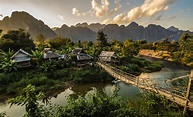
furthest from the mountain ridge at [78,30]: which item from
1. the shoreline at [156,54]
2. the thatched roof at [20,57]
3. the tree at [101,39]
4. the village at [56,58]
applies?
the thatched roof at [20,57]

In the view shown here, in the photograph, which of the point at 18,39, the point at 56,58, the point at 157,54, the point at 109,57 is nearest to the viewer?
the point at 56,58

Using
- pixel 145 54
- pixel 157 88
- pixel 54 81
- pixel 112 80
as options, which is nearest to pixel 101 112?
pixel 157 88

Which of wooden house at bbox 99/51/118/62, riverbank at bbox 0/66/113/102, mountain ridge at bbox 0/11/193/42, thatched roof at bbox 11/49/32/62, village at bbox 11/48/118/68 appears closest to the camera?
riverbank at bbox 0/66/113/102

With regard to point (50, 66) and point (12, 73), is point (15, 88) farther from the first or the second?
point (50, 66)

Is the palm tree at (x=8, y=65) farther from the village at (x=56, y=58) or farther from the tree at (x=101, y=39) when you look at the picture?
the tree at (x=101, y=39)

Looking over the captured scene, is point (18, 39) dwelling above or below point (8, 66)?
above

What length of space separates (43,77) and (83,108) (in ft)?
32.8

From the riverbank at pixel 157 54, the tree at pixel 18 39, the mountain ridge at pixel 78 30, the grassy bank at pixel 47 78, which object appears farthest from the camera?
the mountain ridge at pixel 78 30

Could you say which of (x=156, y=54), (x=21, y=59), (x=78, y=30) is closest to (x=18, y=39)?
(x=21, y=59)

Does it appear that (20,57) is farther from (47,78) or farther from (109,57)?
(109,57)

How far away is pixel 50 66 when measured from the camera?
54.6 ft

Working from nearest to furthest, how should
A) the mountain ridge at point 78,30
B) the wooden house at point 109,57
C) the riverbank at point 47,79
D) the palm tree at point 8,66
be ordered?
the riverbank at point 47,79, the palm tree at point 8,66, the wooden house at point 109,57, the mountain ridge at point 78,30

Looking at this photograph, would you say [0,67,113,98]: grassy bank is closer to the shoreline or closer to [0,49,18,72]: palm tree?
[0,49,18,72]: palm tree

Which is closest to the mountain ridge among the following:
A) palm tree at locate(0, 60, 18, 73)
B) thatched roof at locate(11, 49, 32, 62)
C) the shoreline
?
the shoreline
